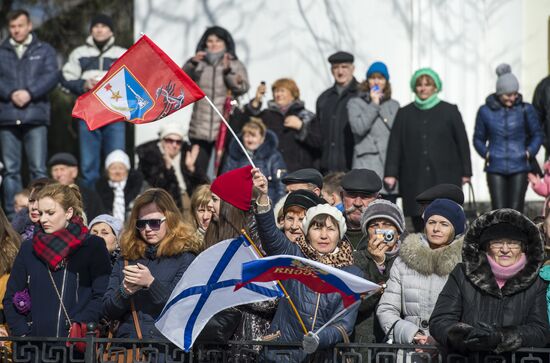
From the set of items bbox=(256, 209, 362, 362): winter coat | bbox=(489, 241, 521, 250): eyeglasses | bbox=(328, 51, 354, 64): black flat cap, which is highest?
bbox=(328, 51, 354, 64): black flat cap

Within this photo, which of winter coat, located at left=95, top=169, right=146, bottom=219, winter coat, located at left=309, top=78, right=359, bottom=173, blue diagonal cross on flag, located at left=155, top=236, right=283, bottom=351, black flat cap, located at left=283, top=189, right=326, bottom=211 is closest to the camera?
blue diagonal cross on flag, located at left=155, top=236, right=283, bottom=351

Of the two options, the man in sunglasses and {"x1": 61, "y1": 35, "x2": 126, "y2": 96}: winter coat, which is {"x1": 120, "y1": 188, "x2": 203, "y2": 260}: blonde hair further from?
{"x1": 61, "y1": 35, "x2": 126, "y2": 96}: winter coat

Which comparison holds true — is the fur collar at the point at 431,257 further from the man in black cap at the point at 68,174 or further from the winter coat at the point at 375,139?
the winter coat at the point at 375,139

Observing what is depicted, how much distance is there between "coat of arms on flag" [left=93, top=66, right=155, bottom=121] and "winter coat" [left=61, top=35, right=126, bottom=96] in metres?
5.34

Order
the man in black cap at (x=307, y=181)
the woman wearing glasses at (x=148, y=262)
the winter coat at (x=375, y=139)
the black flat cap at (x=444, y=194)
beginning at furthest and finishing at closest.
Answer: the winter coat at (x=375, y=139)
the man in black cap at (x=307, y=181)
the black flat cap at (x=444, y=194)
the woman wearing glasses at (x=148, y=262)

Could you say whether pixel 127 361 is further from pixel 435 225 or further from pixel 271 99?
pixel 271 99

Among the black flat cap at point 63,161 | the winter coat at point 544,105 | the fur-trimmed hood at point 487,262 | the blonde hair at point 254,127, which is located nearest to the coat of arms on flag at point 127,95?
the fur-trimmed hood at point 487,262

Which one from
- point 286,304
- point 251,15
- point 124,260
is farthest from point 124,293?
point 251,15

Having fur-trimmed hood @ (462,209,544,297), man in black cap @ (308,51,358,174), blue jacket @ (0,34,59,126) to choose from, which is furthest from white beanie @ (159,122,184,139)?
fur-trimmed hood @ (462,209,544,297)

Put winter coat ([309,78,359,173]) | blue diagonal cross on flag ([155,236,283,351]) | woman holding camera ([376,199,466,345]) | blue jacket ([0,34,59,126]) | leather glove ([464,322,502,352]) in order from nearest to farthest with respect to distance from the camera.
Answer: leather glove ([464,322,502,352]), blue diagonal cross on flag ([155,236,283,351]), woman holding camera ([376,199,466,345]), winter coat ([309,78,359,173]), blue jacket ([0,34,59,126])

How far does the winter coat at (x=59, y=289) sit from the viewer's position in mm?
10398

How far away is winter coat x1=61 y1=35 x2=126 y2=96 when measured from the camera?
16.2 meters

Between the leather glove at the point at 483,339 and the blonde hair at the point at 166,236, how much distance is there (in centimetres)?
222

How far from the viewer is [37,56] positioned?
→ 53.0ft
